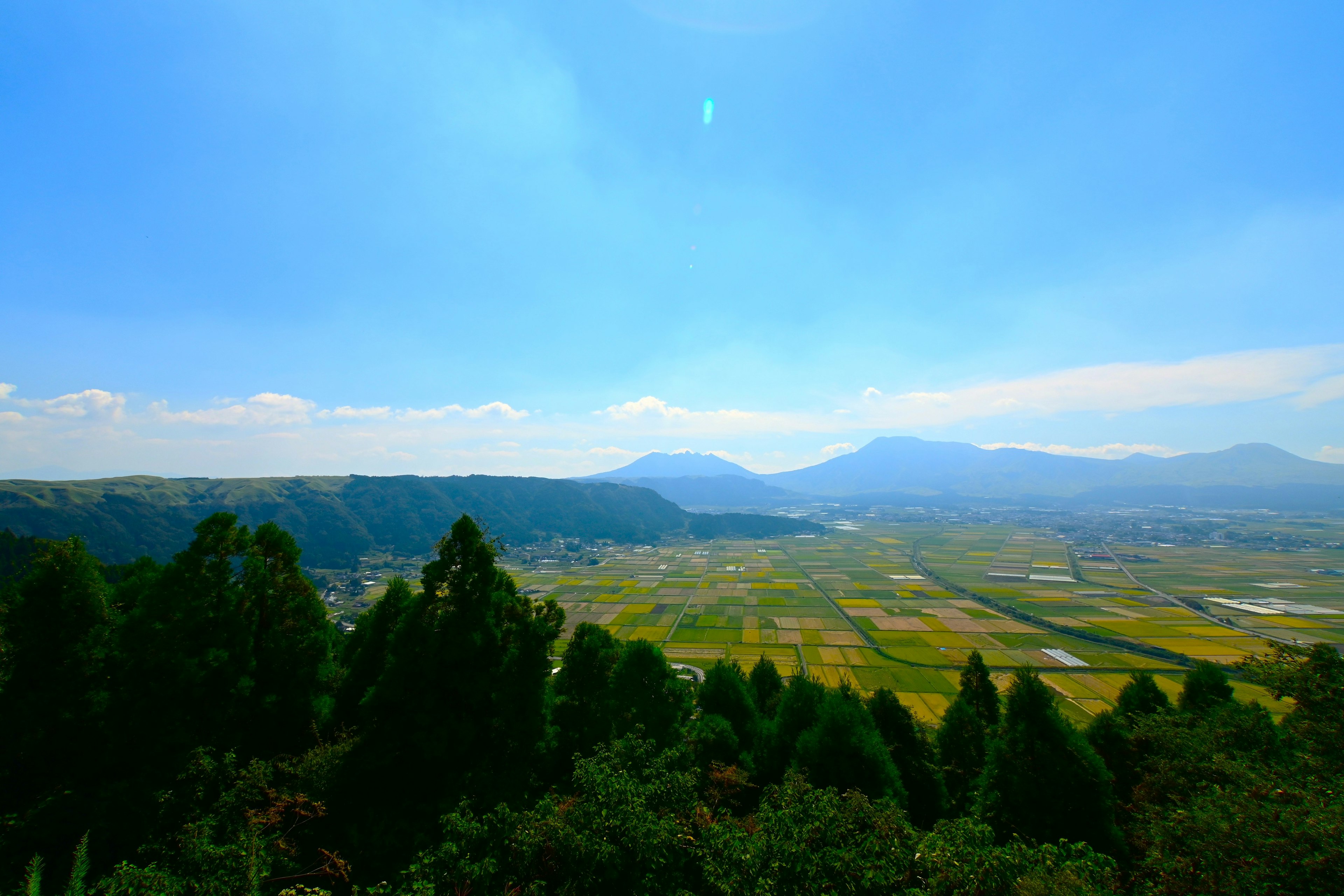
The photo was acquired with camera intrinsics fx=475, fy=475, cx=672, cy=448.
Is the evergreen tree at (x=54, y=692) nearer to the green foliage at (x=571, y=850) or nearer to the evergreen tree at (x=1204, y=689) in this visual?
the green foliage at (x=571, y=850)

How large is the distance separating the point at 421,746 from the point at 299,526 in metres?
193

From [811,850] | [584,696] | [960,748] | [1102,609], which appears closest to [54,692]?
[584,696]

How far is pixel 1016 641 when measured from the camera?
63.6m

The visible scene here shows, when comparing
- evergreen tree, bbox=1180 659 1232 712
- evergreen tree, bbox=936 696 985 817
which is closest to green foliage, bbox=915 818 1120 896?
evergreen tree, bbox=936 696 985 817

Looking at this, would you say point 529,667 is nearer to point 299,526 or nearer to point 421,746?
point 421,746

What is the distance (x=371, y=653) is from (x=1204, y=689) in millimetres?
43030

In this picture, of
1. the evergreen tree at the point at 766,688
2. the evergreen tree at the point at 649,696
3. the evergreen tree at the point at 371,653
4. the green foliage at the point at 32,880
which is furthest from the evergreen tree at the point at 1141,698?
the green foliage at the point at 32,880

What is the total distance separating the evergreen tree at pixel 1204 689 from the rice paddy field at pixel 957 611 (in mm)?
17463

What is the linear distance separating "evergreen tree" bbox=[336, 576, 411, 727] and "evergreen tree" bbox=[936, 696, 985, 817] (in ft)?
90.9

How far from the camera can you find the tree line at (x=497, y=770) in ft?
33.5

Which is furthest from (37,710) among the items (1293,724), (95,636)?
(1293,724)

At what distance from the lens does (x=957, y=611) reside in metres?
81.0

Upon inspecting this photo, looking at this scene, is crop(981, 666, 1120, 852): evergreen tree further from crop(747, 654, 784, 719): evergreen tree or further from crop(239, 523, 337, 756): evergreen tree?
crop(239, 523, 337, 756): evergreen tree

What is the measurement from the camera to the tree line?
10203 mm
